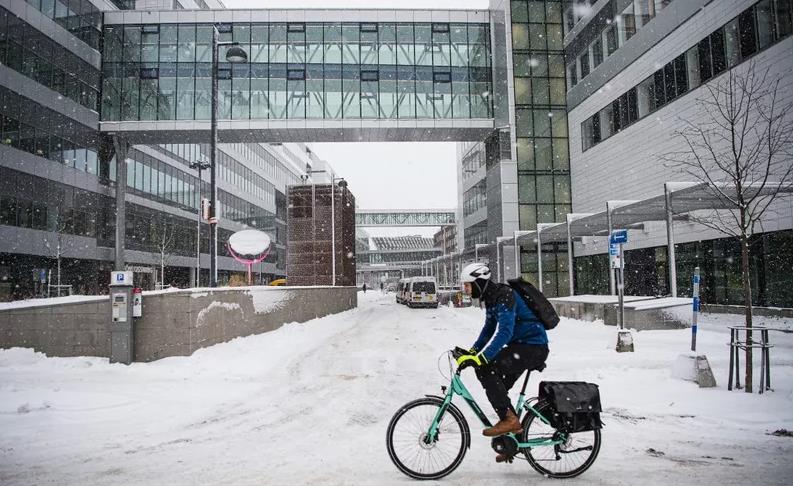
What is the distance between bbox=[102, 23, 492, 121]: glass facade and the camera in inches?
1457

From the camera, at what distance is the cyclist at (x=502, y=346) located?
4586mm

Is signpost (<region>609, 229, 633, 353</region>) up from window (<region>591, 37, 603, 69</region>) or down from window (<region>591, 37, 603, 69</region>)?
down

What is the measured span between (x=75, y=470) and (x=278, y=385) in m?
4.38

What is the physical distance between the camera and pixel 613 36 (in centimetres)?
3219

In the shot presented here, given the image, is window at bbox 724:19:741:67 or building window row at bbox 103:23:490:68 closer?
window at bbox 724:19:741:67

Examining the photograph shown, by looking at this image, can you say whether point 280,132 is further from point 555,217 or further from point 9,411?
point 9,411

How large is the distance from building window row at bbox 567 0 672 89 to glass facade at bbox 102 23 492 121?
20.3 feet

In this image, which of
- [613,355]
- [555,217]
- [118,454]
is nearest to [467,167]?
[555,217]

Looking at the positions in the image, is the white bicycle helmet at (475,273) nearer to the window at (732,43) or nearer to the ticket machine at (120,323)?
the ticket machine at (120,323)

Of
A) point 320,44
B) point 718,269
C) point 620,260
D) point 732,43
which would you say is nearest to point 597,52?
point 732,43

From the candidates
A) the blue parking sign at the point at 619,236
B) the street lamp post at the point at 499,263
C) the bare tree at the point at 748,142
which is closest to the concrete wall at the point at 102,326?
the blue parking sign at the point at 619,236

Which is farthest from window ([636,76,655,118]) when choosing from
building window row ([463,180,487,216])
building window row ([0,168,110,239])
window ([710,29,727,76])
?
building window row ([0,168,110,239])

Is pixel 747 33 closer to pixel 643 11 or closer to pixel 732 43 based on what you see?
pixel 732 43

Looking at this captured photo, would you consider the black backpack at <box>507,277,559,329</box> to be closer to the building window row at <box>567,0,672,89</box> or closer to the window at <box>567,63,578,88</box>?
the building window row at <box>567,0,672,89</box>
